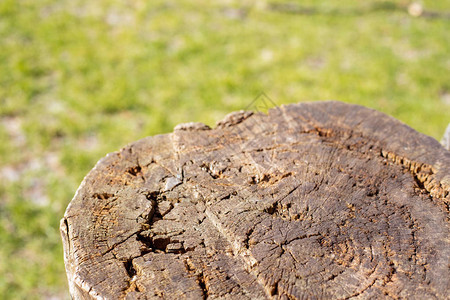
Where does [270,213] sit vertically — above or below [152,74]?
below

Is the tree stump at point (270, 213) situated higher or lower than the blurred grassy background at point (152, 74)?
lower

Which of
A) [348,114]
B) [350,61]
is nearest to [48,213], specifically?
[348,114]

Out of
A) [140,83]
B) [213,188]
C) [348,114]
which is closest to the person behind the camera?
[213,188]

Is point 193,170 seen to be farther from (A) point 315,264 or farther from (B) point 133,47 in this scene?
(B) point 133,47

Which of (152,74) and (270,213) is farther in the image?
(152,74)
